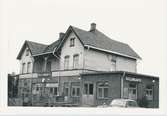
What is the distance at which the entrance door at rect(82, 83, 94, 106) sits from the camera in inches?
430

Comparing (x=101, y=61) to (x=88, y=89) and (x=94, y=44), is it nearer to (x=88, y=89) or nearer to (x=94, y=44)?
(x=94, y=44)

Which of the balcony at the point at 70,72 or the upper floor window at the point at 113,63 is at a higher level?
the upper floor window at the point at 113,63

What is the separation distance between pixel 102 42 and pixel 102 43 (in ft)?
0.47

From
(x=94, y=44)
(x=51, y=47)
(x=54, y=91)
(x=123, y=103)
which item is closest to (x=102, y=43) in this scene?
(x=94, y=44)

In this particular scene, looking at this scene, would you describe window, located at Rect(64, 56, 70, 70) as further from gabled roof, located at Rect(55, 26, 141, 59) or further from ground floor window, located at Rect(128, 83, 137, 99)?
ground floor window, located at Rect(128, 83, 137, 99)

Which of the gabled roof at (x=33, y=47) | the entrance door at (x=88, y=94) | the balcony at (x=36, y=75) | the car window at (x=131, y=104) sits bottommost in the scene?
the car window at (x=131, y=104)

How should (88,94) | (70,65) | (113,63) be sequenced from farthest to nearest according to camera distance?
(88,94)
(70,65)
(113,63)

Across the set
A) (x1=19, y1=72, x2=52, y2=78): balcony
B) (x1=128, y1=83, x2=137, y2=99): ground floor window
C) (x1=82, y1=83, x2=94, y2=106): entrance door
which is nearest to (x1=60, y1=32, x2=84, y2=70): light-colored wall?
(x1=19, y1=72, x2=52, y2=78): balcony

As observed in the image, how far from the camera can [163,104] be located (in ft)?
32.7

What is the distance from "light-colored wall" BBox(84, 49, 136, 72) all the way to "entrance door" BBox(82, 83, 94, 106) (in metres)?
0.51

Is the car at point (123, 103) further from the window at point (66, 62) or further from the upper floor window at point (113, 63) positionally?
the window at point (66, 62)

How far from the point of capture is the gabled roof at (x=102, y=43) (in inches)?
422

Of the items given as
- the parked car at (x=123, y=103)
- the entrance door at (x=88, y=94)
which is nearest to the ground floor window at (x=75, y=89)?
the entrance door at (x=88, y=94)

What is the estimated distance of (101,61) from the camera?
1159 centimetres
